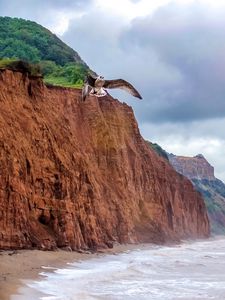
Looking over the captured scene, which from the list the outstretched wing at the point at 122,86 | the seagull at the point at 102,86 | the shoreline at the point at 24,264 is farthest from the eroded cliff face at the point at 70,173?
the outstretched wing at the point at 122,86

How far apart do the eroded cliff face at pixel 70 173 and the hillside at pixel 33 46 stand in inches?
709

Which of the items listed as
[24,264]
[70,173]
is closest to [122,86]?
[24,264]

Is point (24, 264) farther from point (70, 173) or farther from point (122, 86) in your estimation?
point (70, 173)

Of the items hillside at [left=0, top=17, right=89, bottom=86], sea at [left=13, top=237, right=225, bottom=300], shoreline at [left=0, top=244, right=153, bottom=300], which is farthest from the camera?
hillside at [left=0, top=17, right=89, bottom=86]

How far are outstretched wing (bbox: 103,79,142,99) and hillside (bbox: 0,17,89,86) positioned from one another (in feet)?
210

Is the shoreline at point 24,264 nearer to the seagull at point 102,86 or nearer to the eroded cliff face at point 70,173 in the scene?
the eroded cliff face at point 70,173

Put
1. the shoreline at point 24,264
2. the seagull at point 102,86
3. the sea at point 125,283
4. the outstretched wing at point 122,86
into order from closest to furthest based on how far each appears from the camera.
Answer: the outstretched wing at point 122,86, the seagull at point 102,86, the shoreline at point 24,264, the sea at point 125,283

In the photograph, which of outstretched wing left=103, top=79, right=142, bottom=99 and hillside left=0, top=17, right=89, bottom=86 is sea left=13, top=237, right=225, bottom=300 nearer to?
outstretched wing left=103, top=79, right=142, bottom=99

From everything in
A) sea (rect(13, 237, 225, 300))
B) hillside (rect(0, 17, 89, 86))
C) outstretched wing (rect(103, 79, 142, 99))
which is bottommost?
sea (rect(13, 237, 225, 300))

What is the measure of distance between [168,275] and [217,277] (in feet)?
7.26

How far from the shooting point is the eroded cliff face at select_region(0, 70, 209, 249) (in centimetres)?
3108

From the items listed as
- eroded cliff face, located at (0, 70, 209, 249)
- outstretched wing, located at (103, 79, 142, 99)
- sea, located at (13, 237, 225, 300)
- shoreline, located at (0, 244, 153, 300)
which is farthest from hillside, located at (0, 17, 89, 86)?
outstretched wing, located at (103, 79, 142, 99)

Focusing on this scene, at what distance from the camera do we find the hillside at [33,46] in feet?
291

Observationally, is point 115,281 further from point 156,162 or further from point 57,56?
point 57,56
